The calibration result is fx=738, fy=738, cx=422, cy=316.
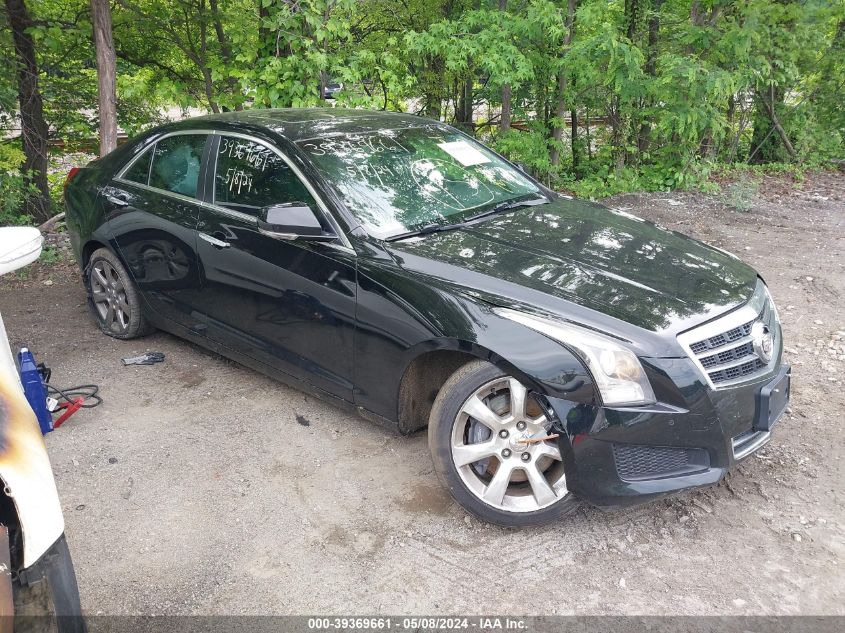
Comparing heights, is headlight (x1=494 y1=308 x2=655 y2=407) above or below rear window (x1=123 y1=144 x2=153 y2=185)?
below

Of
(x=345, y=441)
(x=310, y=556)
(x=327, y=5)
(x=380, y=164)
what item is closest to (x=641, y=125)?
(x=327, y=5)

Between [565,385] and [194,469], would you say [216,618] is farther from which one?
[565,385]

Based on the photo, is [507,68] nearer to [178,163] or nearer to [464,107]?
[464,107]

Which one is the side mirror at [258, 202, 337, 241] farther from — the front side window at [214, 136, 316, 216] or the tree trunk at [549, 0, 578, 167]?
the tree trunk at [549, 0, 578, 167]

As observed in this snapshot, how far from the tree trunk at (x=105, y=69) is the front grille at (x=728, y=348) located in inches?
262

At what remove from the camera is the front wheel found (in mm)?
3148

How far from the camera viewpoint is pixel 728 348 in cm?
309

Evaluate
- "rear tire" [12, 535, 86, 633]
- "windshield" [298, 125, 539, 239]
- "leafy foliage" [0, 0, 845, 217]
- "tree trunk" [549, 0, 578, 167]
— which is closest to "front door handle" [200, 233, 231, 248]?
"windshield" [298, 125, 539, 239]

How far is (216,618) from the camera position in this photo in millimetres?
2826

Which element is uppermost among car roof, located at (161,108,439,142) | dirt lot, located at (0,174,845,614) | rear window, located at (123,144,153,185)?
car roof, located at (161,108,439,142)

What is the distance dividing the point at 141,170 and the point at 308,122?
52.5 inches

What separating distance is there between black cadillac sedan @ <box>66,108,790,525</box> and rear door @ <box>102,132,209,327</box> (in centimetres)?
1

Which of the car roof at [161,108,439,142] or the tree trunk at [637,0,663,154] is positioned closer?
the car roof at [161,108,439,142]

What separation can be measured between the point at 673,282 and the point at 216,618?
93.7 inches
